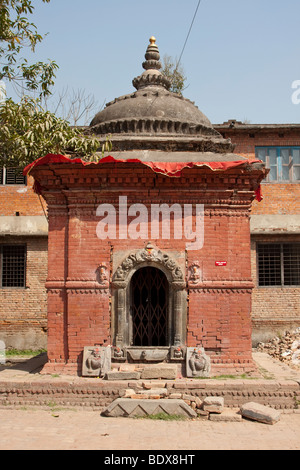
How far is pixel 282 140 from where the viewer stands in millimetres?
17203

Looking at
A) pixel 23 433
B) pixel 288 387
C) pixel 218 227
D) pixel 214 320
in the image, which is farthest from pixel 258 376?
pixel 23 433

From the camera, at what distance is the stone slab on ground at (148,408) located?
742 centimetres

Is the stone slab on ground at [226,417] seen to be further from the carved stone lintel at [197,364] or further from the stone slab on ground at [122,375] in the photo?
the stone slab on ground at [122,375]

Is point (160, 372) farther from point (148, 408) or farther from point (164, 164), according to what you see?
point (164, 164)

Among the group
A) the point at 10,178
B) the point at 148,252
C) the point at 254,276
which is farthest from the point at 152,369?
the point at 10,178

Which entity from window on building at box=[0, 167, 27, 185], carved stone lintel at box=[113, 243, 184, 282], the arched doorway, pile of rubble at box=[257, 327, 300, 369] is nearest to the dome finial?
carved stone lintel at box=[113, 243, 184, 282]

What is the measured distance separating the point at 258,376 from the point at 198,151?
4.36 m

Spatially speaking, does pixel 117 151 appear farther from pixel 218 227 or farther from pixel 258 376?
pixel 258 376

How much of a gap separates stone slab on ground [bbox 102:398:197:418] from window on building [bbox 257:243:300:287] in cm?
910

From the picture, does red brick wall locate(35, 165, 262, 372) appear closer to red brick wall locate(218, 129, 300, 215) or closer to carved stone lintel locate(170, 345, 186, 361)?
carved stone lintel locate(170, 345, 186, 361)

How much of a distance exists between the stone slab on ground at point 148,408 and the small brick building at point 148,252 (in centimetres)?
106

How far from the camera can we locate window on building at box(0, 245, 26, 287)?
1565 cm

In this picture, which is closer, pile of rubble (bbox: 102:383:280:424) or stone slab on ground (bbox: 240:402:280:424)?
stone slab on ground (bbox: 240:402:280:424)

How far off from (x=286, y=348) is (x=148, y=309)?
6.75 metres
